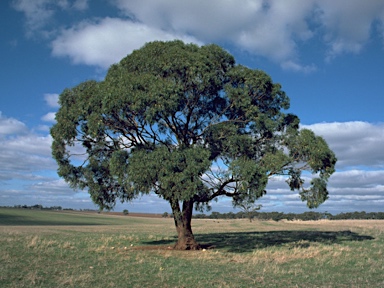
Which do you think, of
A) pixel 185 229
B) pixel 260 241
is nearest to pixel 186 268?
pixel 185 229

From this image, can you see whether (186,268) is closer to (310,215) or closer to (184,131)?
(184,131)

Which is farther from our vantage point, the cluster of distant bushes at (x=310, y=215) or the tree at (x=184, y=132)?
the cluster of distant bushes at (x=310, y=215)

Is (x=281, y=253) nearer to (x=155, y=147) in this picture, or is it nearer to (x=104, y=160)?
(x=155, y=147)

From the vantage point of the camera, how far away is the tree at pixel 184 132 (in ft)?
66.8

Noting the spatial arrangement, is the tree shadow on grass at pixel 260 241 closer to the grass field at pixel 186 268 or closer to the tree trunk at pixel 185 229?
the tree trunk at pixel 185 229

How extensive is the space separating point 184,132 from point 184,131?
0.07 m

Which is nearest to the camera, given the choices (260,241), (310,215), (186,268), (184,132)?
(186,268)

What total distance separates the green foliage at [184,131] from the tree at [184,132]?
56mm

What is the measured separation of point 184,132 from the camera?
24.2m

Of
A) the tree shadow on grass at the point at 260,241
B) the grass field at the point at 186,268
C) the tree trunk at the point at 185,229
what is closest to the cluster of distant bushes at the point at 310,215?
the tree shadow on grass at the point at 260,241

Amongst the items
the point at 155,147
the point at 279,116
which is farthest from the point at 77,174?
the point at 279,116

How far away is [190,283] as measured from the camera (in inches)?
529

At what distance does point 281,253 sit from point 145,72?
1276cm

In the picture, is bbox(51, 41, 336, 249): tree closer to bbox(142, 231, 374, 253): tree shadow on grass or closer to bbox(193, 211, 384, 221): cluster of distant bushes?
bbox(142, 231, 374, 253): tree shadow on grass
